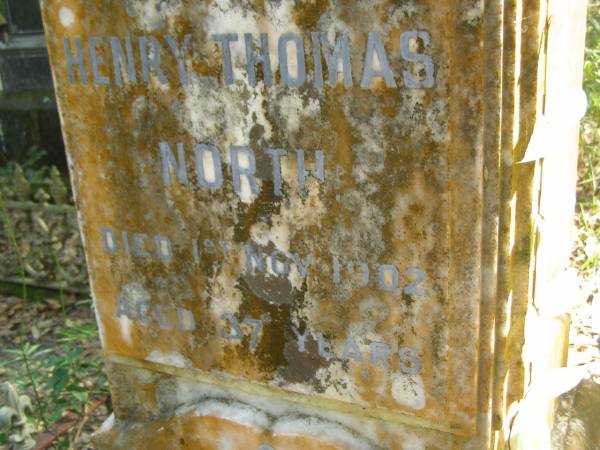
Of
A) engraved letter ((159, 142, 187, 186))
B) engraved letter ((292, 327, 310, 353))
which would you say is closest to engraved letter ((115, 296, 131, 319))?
engraved letter ((159, 142, 187, 186))

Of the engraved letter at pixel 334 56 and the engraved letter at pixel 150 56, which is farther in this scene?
the engraved letter at pixel 150 56

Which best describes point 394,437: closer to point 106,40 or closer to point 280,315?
point 280,315

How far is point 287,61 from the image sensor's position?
125cm

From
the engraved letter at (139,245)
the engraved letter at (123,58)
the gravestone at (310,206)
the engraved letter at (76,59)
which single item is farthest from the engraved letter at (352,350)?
the engraved letter at (76,59)

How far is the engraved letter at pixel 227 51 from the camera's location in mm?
1299

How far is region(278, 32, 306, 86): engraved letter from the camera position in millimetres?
1230

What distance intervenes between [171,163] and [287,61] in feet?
1.31

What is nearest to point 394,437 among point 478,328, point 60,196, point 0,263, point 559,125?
point 478,328

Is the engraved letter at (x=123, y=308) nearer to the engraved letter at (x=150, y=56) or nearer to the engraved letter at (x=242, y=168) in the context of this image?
the engraved letter at (x=242, y=168)

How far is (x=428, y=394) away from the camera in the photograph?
133cm

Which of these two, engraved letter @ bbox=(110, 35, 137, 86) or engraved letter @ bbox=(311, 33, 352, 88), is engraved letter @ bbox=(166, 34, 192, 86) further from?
engraved letter @ bbox=(311, 33, 352, 88)

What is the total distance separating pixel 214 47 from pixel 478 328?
0.81m

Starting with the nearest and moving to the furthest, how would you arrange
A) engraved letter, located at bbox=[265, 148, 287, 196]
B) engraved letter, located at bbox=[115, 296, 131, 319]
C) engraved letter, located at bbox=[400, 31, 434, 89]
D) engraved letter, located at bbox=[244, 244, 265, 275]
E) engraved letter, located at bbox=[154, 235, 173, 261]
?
1. engraved letter, located at bbox=[400, 31, 434, 89]
2. engraved letter, located at bbox=[265, 148, 287, 196]
3. engraved letter, located at bbox=[244, 244, 265, 275]
4. engraved letter, located at bbox=[154, 235, 173, 261]
5. engraved letter, located at bbox=[115, 296, 131, 319]

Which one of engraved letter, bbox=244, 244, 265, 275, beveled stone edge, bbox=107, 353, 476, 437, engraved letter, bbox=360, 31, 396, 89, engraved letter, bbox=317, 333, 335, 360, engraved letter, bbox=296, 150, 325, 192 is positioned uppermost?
engraved letter, bbox=360, 31, 396, 89
